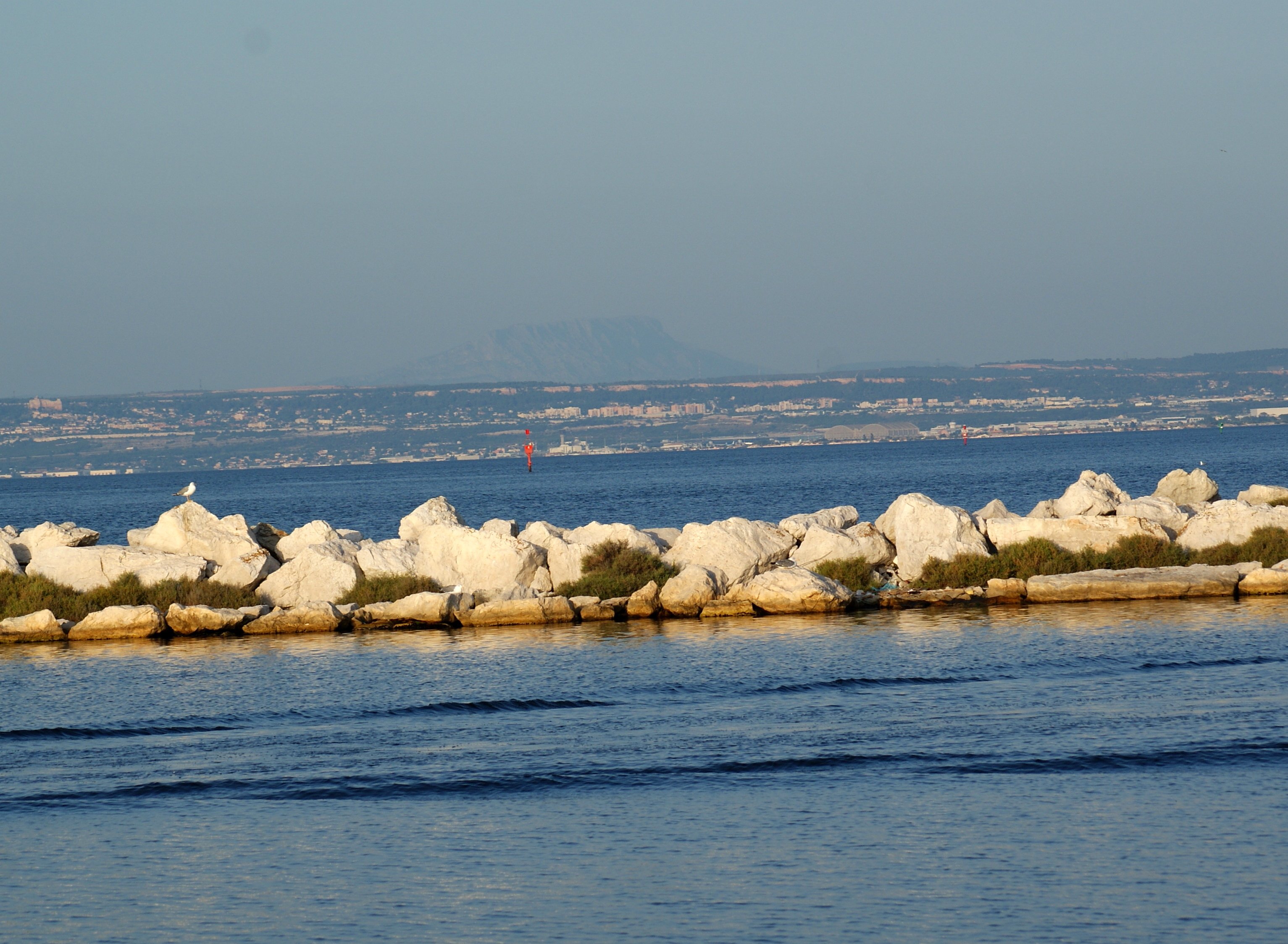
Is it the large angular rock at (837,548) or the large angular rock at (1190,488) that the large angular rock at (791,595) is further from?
the large angular rock at (1190,488)

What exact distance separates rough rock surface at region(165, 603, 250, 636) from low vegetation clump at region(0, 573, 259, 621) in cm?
100

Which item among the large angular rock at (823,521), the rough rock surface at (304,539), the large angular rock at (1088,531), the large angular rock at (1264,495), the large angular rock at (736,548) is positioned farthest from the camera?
Result: the large angular rock at (1264,495)

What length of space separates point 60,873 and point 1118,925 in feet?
31.2

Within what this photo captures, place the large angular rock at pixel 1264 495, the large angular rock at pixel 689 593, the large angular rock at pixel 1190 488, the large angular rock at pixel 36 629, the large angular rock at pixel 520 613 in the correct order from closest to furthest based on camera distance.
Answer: the large angular rock at pixel 36 629
the large angular rock at pixel 520 613
the large angular rock at pixel 689 593
the large angular rock at pixel 1264 495
the large angular rock at pixel 1190 488

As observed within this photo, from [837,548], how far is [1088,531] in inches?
218

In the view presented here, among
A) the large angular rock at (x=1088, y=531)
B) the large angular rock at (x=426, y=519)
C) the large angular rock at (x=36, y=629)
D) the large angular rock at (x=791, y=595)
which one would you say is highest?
the large angular rock at (x=426, y=519)

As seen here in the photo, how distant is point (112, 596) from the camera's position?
3228 cm

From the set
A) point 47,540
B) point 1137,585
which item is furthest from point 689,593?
point 47,540

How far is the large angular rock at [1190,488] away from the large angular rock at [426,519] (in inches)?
699

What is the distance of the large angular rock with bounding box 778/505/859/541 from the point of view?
33750 mm

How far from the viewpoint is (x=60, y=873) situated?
46.4 ft

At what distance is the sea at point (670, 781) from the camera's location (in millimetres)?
12680

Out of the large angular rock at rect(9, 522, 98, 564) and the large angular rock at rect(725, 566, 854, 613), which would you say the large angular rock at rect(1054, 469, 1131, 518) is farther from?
the large angular rock at rect(9, 522, 98, 564)

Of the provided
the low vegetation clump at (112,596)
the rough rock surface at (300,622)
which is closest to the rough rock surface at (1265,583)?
the rough rock surface at (300,622)
